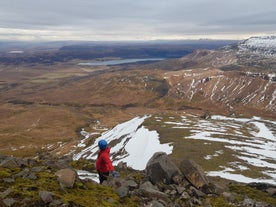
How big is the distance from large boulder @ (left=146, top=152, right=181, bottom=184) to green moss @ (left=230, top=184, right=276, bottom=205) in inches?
221

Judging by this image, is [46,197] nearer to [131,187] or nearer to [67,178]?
[67,178]

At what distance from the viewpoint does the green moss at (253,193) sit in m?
29.3

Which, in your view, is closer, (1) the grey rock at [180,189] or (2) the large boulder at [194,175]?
(1) the grey rock at [180,189]

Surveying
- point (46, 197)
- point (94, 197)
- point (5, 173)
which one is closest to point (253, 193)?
point (94, 197)

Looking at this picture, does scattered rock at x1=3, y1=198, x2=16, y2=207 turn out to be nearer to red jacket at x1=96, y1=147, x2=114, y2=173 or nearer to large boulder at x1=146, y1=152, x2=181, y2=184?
red jacket at x1=96, y1=147, x2=114, y2=173

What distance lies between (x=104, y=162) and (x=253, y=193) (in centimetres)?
1499

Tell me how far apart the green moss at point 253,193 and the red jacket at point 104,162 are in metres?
11.0

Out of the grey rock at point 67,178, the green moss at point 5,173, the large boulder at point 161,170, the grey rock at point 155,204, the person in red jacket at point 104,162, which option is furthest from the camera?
the large boulder at point 161,170

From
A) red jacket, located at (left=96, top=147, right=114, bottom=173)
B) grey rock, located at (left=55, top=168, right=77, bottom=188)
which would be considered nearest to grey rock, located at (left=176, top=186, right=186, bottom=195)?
red jacket, located at (left=96, top=147, right=114, bottom=173)

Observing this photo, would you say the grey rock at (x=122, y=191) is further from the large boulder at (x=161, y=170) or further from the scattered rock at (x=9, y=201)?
the scattered rock at (x=9, y=201)

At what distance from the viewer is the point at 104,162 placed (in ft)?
74.1

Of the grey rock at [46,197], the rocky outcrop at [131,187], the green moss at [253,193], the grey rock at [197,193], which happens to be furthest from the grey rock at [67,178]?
the green moss at [253,193]

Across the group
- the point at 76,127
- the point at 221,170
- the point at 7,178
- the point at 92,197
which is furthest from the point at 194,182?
the point at 76,127

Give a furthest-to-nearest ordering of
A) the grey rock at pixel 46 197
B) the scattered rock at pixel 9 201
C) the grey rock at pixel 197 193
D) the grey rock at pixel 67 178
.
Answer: the grey rock at pixel 197 193 → the grey rock at pixel 67 178 → the grey rock at pixel 46 197 → the scattered rock at pixel 9 201
